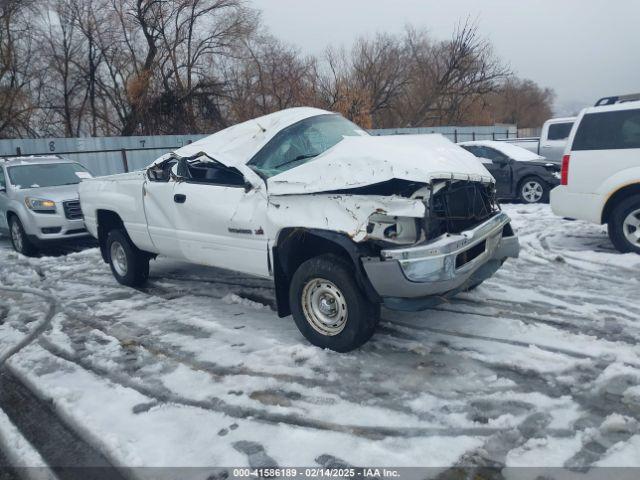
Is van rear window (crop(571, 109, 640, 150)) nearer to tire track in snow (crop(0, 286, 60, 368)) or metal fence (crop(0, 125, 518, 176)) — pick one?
tire track in snow (crop(0, 286, 60, 368))

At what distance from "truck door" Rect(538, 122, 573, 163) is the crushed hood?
1114 cm

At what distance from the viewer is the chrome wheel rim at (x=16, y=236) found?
9.20 m

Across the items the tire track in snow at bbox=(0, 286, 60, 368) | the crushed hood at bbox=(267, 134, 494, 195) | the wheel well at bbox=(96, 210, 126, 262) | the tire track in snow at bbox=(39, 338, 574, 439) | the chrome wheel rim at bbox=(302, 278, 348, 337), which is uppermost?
the crushed hood at bbox=(267, 134, 494, 195)

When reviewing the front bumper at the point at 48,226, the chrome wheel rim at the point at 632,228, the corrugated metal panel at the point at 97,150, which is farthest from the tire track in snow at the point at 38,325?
the corrugated metal panel at the point at 97,150

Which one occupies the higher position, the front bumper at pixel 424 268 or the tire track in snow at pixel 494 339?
the front bumper at pixel 424 268

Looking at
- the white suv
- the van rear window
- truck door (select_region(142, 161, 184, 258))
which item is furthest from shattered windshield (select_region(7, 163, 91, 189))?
the van rear window

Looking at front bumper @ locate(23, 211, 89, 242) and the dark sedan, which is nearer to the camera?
front bumper @ locate(23, 211, 89, 242)

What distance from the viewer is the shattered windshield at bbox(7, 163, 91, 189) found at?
962 centimetres

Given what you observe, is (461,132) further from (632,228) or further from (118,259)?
(118,259)

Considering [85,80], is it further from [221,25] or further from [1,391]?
[1,391]

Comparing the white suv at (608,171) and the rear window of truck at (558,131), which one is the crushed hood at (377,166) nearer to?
the white suv at (608,171)

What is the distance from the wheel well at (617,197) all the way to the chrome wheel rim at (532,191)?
16.0ft

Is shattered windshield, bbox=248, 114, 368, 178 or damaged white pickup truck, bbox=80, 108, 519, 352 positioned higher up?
shattered windshield, bbox=248, 114, 368, 178

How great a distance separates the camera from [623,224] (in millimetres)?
6637
